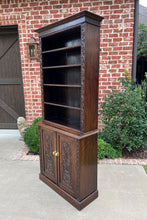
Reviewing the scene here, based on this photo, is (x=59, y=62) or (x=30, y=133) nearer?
(x=59, y=62)

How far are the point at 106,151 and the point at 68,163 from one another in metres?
1.17

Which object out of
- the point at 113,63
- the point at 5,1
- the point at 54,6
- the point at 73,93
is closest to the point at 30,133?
the point at 73,93

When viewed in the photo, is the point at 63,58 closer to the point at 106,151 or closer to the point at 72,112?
the point at 72,112

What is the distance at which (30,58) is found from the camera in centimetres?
321

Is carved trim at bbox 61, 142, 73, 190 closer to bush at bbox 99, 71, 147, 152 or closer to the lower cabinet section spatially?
the lower cabinet section

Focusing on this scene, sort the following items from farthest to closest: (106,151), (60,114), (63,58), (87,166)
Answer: (106,151) < (60,114) < (63,58) < (87,166)

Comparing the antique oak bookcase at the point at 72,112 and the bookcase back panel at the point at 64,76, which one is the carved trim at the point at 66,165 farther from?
the bookcase back panel at the point at 64,76

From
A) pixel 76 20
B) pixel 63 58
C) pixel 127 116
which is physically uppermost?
pixel 76 20

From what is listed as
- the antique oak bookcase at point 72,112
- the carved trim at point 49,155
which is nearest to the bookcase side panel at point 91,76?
the antique oak bookcase at point 72,112

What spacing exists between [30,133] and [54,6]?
2413 millimetres

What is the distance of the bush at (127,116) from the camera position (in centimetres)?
267

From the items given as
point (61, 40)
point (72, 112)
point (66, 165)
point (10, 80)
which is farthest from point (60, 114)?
point (10, 80)

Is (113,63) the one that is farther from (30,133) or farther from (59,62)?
(30,133)

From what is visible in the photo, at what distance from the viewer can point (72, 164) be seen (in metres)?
1.81
